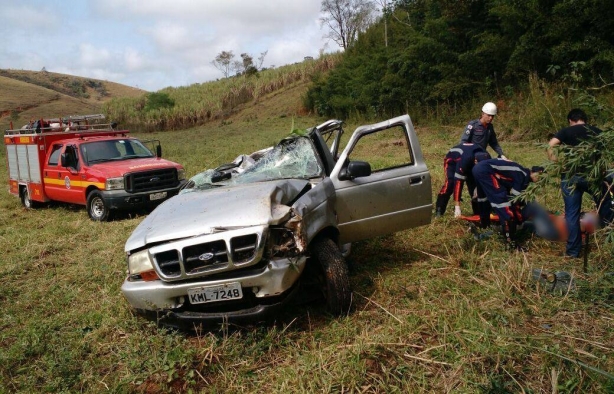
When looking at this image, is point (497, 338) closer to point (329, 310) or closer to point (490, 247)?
point (329, 310)

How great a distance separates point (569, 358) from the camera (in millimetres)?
2723

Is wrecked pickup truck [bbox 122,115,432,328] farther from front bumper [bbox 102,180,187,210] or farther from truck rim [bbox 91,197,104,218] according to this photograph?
truck rim [bbox 91,197,104,218]

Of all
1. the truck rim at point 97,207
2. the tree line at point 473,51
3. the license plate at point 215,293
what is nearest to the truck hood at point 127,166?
the truck rim at point 97,207

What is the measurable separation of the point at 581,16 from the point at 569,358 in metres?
13.9

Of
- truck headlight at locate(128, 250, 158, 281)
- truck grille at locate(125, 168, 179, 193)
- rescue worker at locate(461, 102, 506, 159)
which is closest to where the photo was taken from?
truck headlight at locate(128, 250, 158, 281)

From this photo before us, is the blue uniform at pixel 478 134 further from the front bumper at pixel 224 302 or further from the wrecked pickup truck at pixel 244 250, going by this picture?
the front bumper at pixel 224 302

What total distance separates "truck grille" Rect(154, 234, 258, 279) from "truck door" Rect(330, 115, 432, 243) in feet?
4.87

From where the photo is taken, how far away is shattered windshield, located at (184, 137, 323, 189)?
16.0 feet

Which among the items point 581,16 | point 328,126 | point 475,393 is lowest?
point 475,393

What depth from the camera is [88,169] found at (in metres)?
9.62

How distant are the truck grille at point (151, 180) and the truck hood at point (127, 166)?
4.1 inches

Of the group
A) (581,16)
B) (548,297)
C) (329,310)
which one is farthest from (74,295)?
(581,16)

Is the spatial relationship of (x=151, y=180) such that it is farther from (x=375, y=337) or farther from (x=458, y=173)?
(x=375, y=337)

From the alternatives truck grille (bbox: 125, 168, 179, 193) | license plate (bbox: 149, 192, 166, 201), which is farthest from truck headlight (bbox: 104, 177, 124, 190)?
license plate (bbox: 149, 192, 166, 201)
